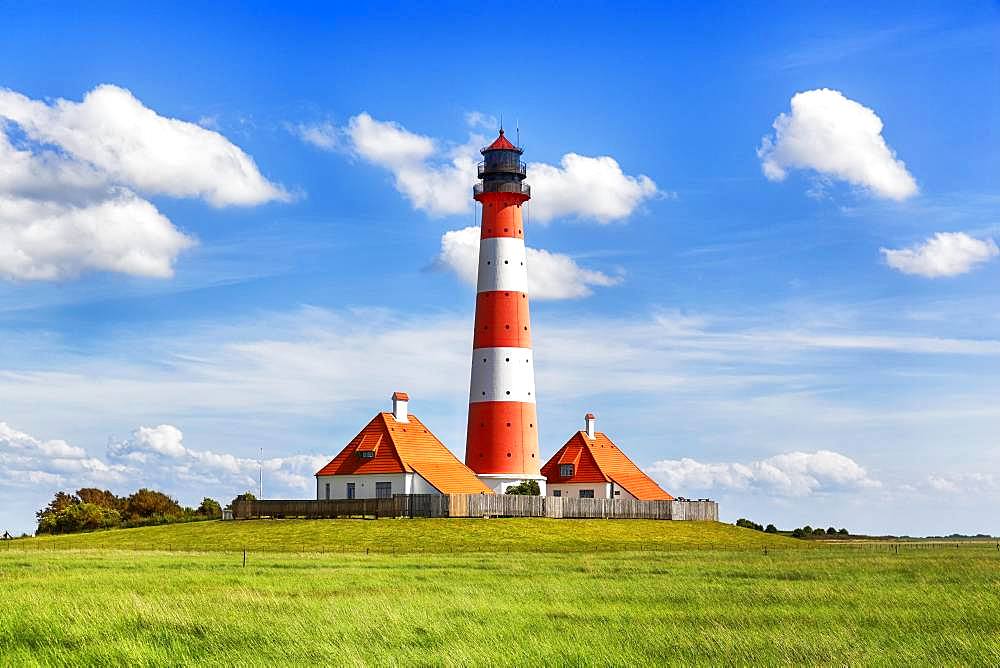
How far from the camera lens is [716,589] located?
31.0 metres

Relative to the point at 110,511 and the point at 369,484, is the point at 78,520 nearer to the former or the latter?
the point at 110,511

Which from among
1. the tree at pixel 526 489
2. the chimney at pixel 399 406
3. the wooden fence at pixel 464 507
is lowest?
the wooden fence at pixel 464 507

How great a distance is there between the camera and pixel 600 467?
82312mm

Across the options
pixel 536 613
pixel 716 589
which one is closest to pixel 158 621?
pixel 536 613

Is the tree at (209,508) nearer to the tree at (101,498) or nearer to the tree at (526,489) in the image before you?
the tree at (101,498)

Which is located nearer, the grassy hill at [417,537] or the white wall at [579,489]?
the grassy hill at [417,537]

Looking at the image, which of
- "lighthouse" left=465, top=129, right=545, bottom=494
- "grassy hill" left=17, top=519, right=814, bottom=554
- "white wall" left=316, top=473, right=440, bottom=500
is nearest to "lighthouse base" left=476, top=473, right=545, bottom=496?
"lighthouse" left=465, top=129, right=545, bottom=494

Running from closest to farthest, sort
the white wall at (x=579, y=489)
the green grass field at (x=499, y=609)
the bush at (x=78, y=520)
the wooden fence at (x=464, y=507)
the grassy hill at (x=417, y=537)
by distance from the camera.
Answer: the green grass field at (x=499, y=609) < the grassy hill at (x=417, y=537) < the wooden fence at (x=464, y=507) < the bush at (x=78, y=520) < the white wall at (x=579, y=489)

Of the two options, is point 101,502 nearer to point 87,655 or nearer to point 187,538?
point 187,538

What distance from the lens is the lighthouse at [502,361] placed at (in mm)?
72312

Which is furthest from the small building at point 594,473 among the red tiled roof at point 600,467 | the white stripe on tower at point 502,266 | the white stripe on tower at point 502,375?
the white stripe on tower at point 502,266

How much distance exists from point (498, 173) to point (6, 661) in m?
59.2

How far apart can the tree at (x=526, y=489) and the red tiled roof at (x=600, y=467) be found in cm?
893

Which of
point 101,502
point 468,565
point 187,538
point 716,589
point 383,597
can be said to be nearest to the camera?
point 383,597
